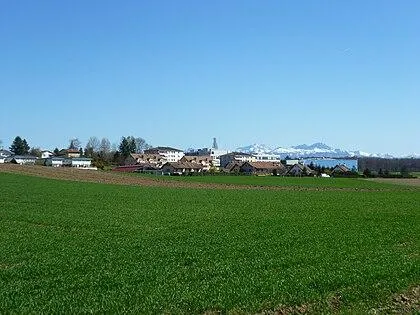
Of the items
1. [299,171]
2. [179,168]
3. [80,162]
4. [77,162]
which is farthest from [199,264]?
[77,162]

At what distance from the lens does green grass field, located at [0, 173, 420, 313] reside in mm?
11586

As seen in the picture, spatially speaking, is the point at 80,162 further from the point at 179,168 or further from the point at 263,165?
Result: the point at 263,165

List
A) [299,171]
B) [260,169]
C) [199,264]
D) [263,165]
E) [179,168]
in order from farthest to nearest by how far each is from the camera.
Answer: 1. [263,165]
2. [260,169]
3. [179,168]
4. [299,171]
5. [199,264]

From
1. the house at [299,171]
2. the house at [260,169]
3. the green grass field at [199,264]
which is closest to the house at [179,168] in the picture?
the house at [260,169]

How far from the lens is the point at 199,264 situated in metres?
15.9

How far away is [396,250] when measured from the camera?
19672 mm

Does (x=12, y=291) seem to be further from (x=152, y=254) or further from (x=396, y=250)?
(x=396, y=250)

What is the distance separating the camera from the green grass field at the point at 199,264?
456 inches

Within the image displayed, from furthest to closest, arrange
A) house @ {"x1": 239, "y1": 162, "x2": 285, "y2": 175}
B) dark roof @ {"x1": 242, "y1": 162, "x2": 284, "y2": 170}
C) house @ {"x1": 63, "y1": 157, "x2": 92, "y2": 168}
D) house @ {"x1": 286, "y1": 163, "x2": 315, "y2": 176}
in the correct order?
dark roof @ {"x1": 242, "y1": 162, "x2": 284, "y2": 170} < house @ {"x1": 239, "y1": 162, "x2": 285, "y2": 175} < house @ {"x1": 63, "y1": 157, "x2": 92, "y2": 168} < house @ {"x1": 286, "y1": 163, "x2": 315, "y2": 176}

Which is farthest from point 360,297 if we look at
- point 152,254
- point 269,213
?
point 269,213

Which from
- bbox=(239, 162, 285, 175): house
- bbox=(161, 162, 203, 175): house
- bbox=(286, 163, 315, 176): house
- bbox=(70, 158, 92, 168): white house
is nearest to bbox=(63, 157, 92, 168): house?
bbox=(70, 158, 92, 168): white house

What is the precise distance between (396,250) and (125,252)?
33.5ft

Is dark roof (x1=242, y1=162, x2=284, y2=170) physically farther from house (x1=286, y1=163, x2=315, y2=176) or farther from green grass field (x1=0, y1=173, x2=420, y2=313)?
green grass field (x1=0, y1=173, x2=420, y2=313)

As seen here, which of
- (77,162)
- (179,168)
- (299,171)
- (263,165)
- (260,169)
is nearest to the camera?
(299,171)
